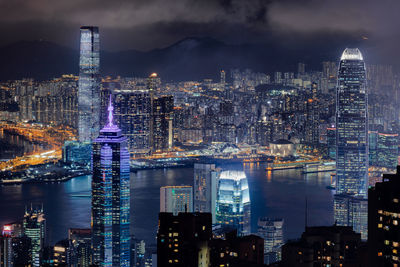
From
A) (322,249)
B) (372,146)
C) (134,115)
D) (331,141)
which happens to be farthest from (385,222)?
(134,115)

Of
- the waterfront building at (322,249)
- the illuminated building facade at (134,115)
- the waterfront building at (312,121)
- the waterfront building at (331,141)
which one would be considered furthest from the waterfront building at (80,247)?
the waterfront building at (312,121)

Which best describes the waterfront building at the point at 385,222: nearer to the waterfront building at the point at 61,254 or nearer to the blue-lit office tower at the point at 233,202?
the waterfront building at the point at 61,254

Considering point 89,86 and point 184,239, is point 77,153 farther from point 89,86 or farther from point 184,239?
point 184,239

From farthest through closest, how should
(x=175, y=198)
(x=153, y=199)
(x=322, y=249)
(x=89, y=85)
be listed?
1. (x=89, y=85)
2. (x=153, y=199)
3. (x=175, y=198)
4. (x=322, y=249)

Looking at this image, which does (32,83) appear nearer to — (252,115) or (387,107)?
(252,115)

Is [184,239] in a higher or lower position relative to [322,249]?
higher
